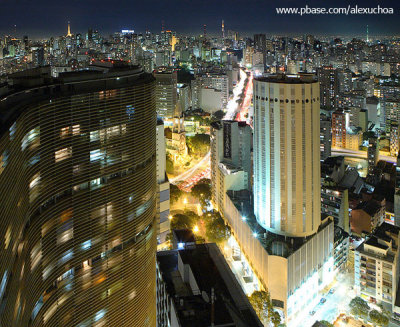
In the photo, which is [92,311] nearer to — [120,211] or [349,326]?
[120,211]

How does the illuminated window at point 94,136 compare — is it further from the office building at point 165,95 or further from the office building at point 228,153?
the office building at point 165,95

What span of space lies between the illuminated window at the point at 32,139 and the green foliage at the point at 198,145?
16667mm

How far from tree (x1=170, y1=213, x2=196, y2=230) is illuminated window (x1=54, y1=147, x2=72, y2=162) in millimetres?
7975

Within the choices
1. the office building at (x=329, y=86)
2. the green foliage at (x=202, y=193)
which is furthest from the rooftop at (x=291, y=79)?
the office building at (x=329, y=86)

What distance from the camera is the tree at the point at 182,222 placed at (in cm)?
1219

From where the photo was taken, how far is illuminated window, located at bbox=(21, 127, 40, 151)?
11.3 feet

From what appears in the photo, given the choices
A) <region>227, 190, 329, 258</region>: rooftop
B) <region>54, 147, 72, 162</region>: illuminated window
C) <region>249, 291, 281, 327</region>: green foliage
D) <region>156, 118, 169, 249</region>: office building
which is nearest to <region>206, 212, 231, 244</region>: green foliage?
<region>227, 190, 329, 258</region>: rooftop

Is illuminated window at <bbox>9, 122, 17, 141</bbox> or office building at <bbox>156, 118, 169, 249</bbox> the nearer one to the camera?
illuminated window at <bbox>9, 122, 17, 141</bbox>

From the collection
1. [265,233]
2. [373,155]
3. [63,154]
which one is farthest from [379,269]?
[373,155]

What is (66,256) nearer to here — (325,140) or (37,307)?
(37,307)

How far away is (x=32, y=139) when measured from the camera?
3.69m

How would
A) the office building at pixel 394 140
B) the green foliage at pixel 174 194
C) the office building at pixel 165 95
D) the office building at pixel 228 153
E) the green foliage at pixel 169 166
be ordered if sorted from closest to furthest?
1. the office building at pixel 228 153
2. the green foliage at pixel 174 194
3. the green foliage at pixel 169 166
4. the office building at pixel 394 140
5. the office building at pixel 165 95

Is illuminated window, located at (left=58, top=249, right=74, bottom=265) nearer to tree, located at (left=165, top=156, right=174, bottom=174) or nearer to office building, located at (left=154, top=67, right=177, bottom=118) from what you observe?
tree, located at (left=165, top=156, right=174, bottom=174)

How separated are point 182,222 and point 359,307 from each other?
17.0 feet
